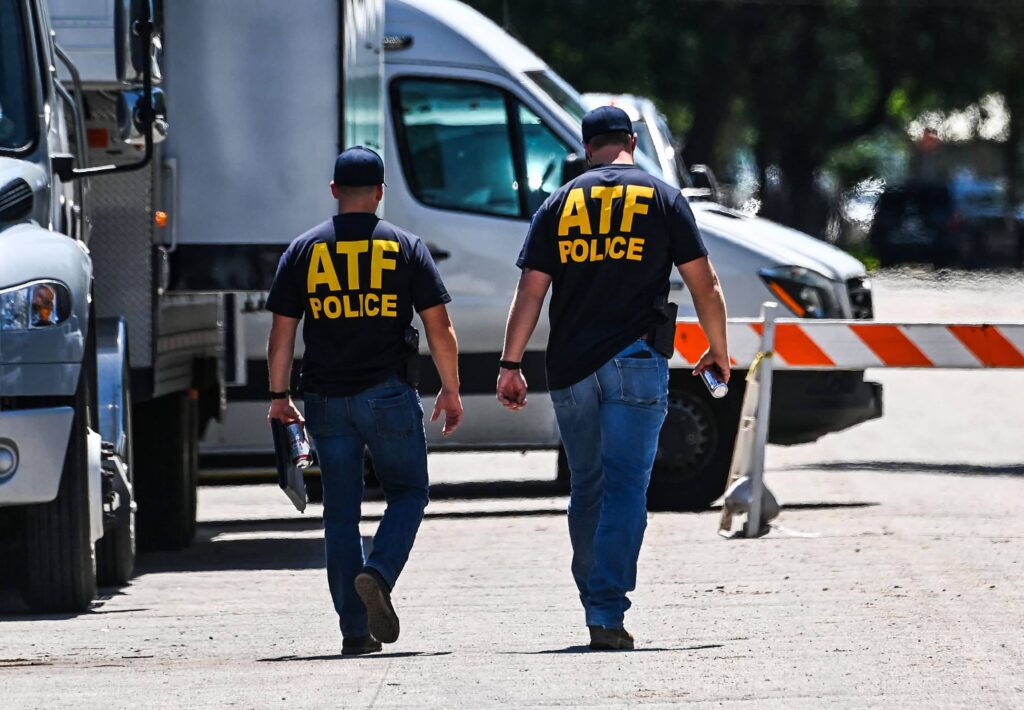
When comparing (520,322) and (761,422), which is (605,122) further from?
(761,422)

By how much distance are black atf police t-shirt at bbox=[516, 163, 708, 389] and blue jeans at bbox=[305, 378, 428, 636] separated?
1.81 feet

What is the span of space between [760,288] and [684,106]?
3141 cm

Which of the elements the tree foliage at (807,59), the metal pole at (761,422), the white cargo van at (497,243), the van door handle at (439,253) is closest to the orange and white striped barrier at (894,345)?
the metal pole at (761,422)

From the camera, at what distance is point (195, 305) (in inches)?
449

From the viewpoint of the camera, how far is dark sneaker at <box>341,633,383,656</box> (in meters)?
7.35

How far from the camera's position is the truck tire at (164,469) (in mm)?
11078

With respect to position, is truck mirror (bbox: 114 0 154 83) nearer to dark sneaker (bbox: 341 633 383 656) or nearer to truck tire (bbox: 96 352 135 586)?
truck tire (bbox: 96 352 135 586)

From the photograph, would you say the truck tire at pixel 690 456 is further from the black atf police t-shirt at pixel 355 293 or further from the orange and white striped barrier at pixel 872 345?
the black atf police t-shirt at pixel 355 293

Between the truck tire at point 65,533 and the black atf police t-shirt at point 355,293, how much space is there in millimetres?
1371

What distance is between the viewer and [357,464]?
7477mm

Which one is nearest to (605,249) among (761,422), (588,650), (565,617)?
(588,650)

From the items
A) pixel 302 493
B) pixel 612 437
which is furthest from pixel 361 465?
pixel 612 437

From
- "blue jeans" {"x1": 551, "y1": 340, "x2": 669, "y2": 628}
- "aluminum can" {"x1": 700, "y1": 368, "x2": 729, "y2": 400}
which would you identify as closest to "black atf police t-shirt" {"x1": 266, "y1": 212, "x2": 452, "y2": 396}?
"blue jeans" {"x1": 551, "y1": 340, "x2": 669, "y2": 628}

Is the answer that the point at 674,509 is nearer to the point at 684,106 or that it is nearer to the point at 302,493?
the point at 302,493
